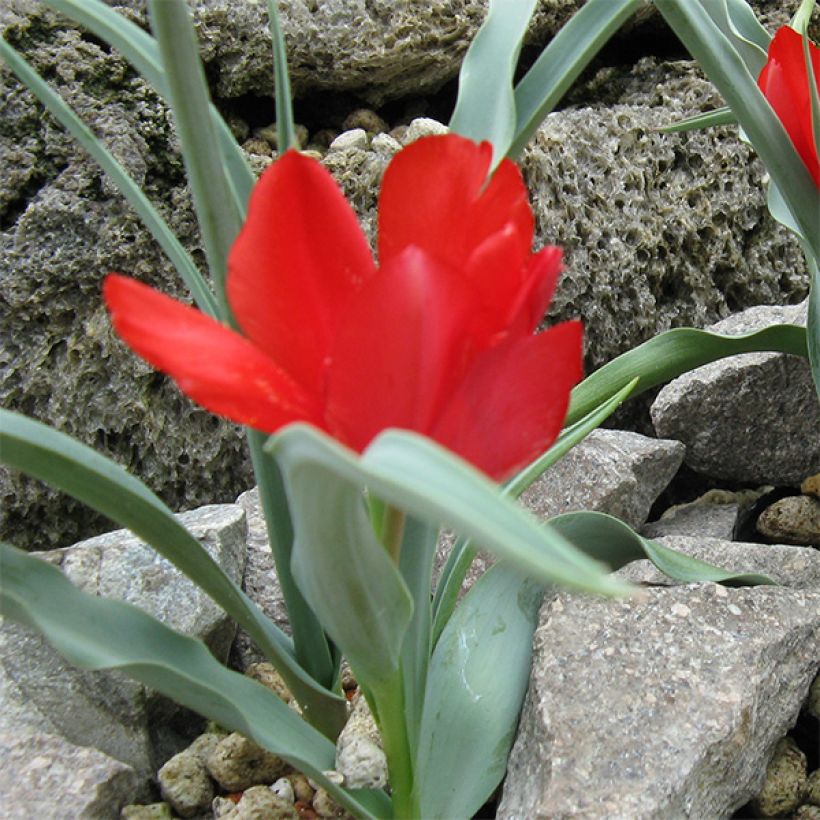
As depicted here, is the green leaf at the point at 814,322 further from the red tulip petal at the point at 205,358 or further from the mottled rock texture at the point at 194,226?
the red tulip petal at the point at 205,358

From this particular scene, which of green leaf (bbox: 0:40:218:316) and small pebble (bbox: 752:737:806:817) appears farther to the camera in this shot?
small pebble (bbox: 752:737:806:817)

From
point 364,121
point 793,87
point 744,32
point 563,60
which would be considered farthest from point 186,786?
point 364,121

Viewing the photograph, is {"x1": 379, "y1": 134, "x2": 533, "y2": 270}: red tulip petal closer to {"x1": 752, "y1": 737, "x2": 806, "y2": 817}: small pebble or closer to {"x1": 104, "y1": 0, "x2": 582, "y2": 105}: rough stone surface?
{"x1": 752, "y1": 737, "x2": 806, "y2": 817}: small pebble

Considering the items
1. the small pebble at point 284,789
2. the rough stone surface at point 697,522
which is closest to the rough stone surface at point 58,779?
the small pebble at point 284,789

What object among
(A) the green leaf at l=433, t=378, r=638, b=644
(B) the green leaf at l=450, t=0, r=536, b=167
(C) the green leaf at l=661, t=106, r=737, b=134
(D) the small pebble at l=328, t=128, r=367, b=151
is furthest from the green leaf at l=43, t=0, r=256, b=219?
(D) the small pebble at l=328, t=128, r=367, b=151

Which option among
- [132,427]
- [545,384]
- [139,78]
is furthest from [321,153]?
→ [545,384]

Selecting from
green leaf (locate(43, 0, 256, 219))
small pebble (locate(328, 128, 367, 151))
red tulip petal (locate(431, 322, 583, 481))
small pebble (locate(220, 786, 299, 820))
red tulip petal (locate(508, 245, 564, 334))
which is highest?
green leaf (locate(43, 0, 256, 219))

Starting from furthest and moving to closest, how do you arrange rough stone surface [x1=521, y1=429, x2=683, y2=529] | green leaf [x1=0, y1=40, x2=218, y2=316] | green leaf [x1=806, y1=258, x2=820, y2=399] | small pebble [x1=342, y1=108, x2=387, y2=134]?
small pebble [x1=342, y1=108, x2=387, y2=134]
rough stone surface [x1=521, y1=429, x2=683, y2=529]
green leaf [x1=806, y1=258, x2=820, y2=399]
green leaf [x1=0, y1=40, x2=218, y2=316]
